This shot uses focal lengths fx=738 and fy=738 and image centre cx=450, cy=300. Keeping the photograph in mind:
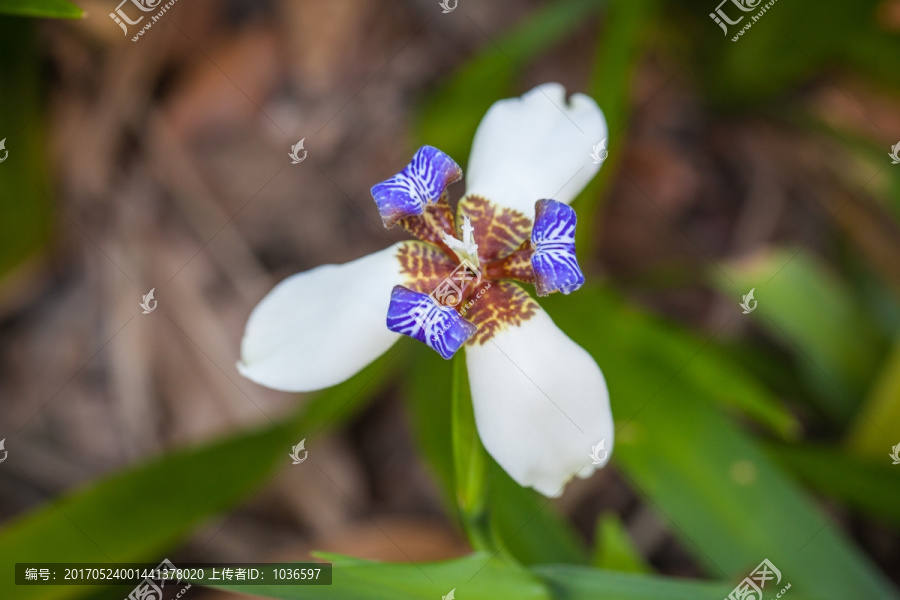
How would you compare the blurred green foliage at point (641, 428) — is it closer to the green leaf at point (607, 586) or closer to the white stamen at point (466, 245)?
the green leaf at point (607, 586)

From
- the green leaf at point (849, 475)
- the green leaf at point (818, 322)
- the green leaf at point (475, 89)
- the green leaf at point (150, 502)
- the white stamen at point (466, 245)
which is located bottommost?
the green leaf at point (849, 475)

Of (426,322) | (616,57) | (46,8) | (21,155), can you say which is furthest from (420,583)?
(21,155)

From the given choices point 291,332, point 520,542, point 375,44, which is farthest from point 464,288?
point 375,44

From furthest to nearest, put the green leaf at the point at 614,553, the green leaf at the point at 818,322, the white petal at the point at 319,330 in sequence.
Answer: the green leaf at the point at 818,322 → the green leaf at the point at 614,553 → the white petal at the point at 319,330

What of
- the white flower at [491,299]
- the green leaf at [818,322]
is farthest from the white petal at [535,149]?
the green leaf at [818,322]

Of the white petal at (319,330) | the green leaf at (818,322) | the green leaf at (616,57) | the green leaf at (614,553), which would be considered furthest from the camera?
the green leaf at (818,322)

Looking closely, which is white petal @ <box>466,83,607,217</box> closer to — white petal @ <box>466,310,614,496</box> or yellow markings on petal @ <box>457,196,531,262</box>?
yellow markings on petal @ <box>457,196,531,262</box>

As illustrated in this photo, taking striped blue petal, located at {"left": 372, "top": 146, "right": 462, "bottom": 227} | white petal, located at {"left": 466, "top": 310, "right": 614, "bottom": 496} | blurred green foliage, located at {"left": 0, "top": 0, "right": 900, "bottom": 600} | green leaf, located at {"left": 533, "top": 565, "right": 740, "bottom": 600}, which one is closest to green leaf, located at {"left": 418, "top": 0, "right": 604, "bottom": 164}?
blurred green foliage, located at {"left": 0, "top": 0, "right": 900, "bottom": 600}
